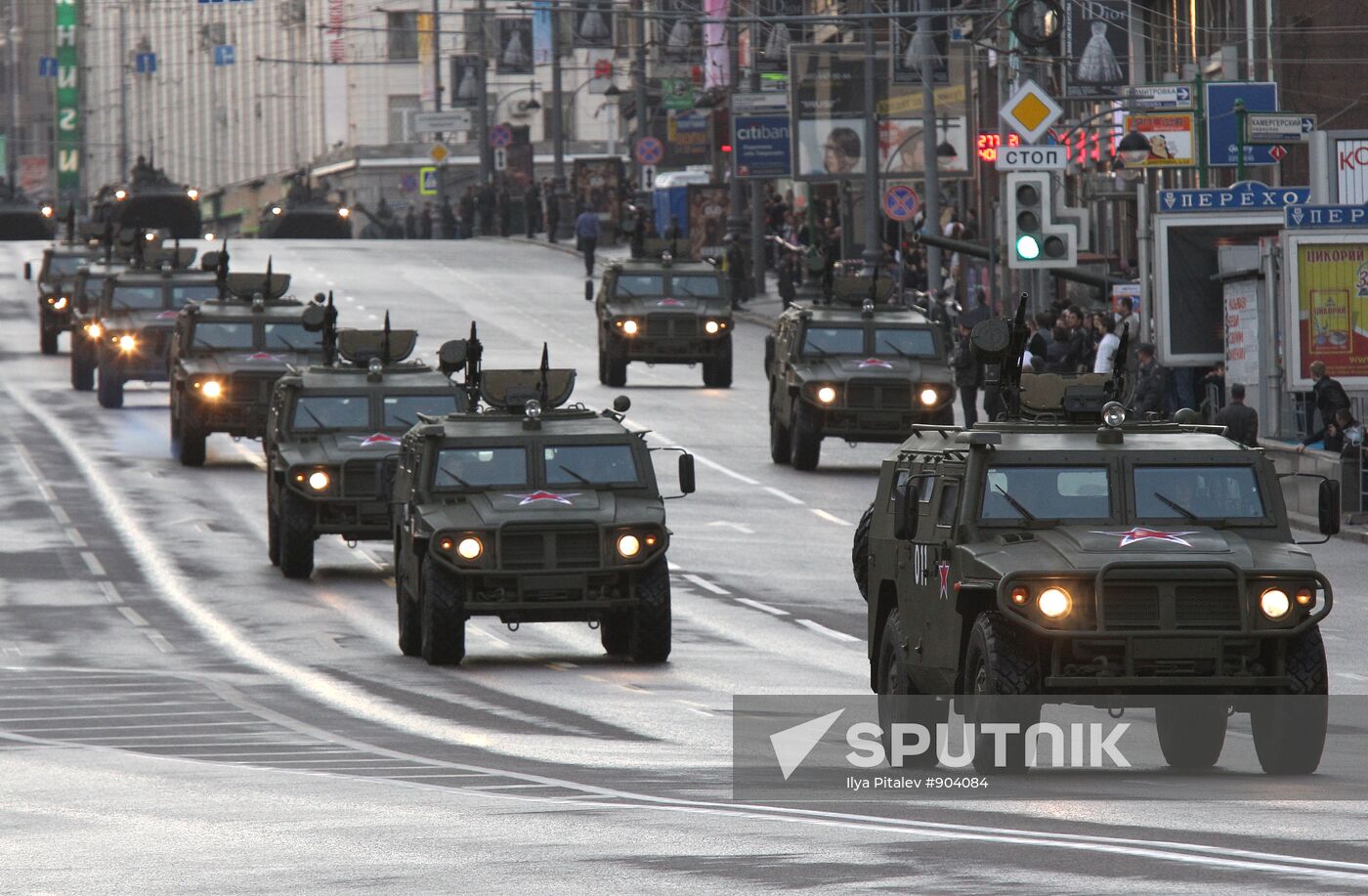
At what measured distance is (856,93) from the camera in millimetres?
53875

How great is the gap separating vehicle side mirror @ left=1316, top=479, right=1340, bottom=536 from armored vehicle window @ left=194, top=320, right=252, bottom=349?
75.6ft

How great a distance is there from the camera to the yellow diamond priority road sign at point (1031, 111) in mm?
30625

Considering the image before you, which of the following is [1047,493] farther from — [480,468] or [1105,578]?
[480,468]

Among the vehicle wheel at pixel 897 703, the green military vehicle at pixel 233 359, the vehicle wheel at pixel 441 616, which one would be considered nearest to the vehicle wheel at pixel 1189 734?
the vehicle wheel at pixel 897 703

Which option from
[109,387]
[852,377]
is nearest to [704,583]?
[852,377]

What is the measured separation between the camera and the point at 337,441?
1033 inches

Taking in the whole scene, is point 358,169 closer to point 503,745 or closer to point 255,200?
point 255,200

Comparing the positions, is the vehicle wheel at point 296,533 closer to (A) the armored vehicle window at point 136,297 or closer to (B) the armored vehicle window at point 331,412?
(B) the armored vehicle window at point 331,412

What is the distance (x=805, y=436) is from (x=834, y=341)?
1315mm

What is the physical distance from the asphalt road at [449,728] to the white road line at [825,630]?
38 mm

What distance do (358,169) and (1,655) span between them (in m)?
88.0

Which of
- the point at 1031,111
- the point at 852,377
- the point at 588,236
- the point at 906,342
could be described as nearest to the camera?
the point at 1031,111

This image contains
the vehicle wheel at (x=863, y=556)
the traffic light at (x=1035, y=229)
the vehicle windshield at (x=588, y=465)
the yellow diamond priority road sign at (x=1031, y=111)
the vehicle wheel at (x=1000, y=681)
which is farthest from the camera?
the yellow diamond priority road sign at (x=1031, y=111)

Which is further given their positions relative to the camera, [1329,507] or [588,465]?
[588,465]
